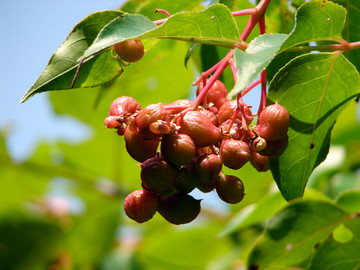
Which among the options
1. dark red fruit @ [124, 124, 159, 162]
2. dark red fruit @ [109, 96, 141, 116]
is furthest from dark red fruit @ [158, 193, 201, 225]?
dark red fruit @ [109, 96, 141, 116]

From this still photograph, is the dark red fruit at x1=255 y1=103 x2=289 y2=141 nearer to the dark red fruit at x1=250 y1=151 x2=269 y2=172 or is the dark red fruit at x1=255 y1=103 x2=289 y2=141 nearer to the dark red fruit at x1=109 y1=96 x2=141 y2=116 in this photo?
the dark red fruit at x1=250 y1=151 x2=269 y2=172

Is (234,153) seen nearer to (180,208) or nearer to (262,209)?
(180,208)

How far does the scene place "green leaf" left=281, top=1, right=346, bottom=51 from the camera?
3.57 ft

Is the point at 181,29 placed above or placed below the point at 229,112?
above

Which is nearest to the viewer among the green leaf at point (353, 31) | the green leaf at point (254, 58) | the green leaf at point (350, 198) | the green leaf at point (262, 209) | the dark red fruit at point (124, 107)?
the green leaf at point (254, 58)

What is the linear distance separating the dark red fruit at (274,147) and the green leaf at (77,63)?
1.29 ft

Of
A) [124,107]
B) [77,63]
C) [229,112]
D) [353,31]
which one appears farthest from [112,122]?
[353,31]

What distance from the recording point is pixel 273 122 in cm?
105

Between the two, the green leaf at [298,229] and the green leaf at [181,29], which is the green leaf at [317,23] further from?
the green leaf at [298,229]

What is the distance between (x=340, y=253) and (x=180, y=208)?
2.26 ft

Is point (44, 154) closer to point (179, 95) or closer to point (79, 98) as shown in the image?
point (79, 98)

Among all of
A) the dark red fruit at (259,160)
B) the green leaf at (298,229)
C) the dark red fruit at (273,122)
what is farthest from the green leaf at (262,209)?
the dark red fruit at (273,122)

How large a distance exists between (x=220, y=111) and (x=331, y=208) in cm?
65

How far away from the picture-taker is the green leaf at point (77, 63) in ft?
3.58
